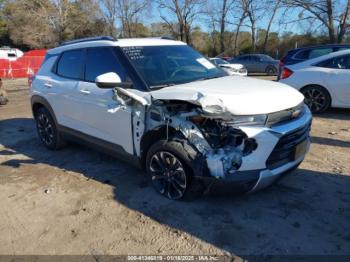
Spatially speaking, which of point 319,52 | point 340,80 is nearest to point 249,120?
point 340,80

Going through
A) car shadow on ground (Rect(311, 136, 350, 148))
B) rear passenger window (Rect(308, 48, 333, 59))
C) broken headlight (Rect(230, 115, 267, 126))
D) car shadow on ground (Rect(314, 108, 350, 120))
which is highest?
rear passenger window (Rect(308, 48, 333, 59))

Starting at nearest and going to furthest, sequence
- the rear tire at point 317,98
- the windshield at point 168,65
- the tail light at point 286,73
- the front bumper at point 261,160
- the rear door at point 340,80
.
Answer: the front bumper at point 261,160 → the windshield at point 168,65 → the rear door at point 340,80 → the rear tire at point 317,98 → the tail light at point 286,73

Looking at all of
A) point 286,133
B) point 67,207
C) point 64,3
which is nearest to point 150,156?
point 67,207

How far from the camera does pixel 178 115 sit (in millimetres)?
3775

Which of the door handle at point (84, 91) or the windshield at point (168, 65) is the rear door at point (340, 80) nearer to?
the windshield at point (168, 65)

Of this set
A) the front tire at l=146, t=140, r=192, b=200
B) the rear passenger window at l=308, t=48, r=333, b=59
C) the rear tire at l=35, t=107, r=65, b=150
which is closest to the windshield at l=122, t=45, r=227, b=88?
the front tire at l=146, t=140, r=192, b=200

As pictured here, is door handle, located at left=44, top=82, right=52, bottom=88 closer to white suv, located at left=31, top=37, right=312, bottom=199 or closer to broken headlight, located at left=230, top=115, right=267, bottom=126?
white suv, located at left=31, top=37, right=312, bottom=199

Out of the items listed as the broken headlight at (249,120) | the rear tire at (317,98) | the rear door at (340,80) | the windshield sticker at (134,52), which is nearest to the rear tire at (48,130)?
the windshield sticker at (134,52)

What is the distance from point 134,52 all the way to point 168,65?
0.46 meters

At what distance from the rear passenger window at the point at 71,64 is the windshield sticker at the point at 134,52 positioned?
1.01 meters

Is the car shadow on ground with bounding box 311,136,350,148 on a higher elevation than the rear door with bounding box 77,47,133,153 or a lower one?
lower

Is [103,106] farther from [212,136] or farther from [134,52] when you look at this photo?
[212,136]

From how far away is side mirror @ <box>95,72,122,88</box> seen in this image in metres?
4.10

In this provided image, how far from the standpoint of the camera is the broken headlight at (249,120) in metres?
3.49
